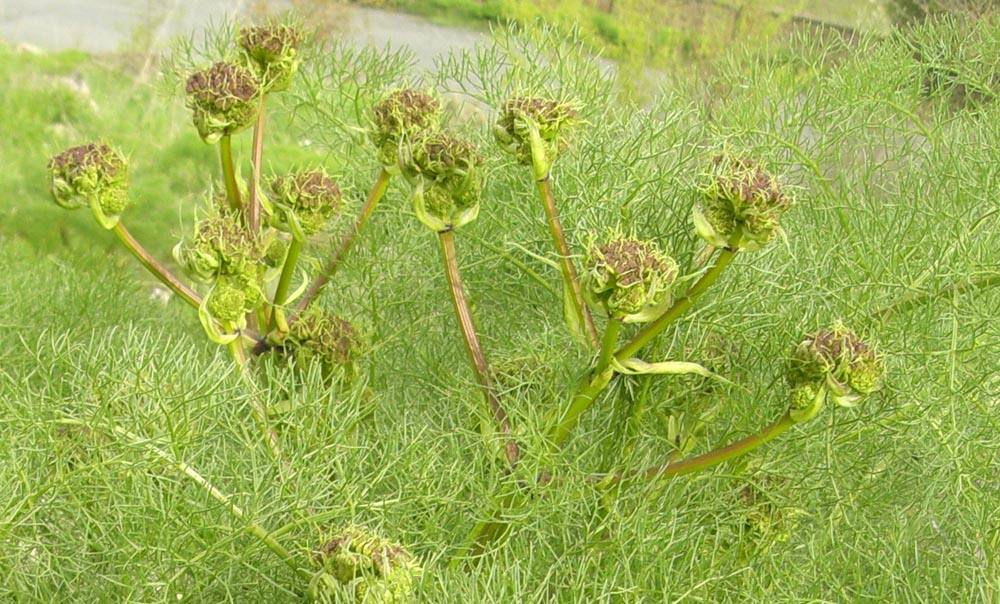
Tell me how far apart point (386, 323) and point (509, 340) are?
0.11 metres

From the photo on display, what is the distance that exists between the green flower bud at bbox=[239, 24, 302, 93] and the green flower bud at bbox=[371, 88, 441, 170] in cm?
8

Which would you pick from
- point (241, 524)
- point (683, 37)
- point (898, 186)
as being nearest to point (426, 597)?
point (241, 524)

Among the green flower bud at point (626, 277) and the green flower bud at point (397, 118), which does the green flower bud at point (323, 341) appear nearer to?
the green flower bud at point (397, 118)

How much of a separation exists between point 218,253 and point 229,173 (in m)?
0.10

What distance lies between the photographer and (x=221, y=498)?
0.52m

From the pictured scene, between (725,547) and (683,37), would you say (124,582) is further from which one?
(683,37)

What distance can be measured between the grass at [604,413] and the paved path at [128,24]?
272 centimetres

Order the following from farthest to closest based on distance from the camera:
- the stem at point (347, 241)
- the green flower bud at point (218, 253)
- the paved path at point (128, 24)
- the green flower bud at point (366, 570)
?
the paved path at point (128, 24), the stem at point (347, 241), the green flower bud at point (218, 253), the green flower bud at point (366, 570)

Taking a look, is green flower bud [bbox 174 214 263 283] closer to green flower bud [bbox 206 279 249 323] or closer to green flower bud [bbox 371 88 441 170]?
green flower bud [bbox 206 279 249 323]

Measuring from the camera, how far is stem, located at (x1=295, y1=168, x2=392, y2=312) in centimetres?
68

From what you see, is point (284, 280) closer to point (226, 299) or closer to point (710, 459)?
point (226, 299)

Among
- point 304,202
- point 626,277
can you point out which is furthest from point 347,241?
point 626,277

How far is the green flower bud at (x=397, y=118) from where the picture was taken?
2.07 feet

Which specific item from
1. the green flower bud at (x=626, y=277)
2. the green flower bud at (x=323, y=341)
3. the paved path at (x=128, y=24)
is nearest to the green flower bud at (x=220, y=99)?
the green flower bud at (x=323, y=341)
